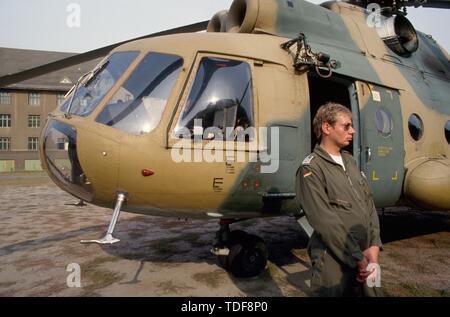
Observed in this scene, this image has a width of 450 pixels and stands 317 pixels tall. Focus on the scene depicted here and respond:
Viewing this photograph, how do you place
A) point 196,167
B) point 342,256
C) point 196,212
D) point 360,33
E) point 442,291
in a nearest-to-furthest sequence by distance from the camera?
point 342,256
point 196,167
point 196,212
point 442,291
point 360,33

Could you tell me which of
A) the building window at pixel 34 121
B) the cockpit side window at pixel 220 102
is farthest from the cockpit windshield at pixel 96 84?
the building window at pixel 34 121

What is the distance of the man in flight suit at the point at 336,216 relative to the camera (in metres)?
2.42

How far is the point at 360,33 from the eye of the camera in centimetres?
626

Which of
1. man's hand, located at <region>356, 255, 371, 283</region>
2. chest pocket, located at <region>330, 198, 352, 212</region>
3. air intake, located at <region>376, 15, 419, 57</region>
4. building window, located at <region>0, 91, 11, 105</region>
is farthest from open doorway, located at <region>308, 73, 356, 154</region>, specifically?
building window, located at <region>0, 91, 11, 105</region>

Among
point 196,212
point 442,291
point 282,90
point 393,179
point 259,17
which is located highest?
point 259,17

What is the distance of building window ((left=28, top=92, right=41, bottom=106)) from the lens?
1698 inches

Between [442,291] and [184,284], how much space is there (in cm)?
340

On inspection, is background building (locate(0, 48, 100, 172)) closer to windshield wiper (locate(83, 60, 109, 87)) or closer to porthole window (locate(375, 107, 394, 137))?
windshield wiper (locate(83, 60, 109, 87))

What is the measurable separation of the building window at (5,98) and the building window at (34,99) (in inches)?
87.3

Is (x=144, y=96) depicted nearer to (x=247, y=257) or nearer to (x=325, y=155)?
(x=325, y=155)

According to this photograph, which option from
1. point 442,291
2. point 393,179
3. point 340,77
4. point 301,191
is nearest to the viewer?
point 301,191

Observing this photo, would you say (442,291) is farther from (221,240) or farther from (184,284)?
(184,284)

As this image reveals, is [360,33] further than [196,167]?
Yes

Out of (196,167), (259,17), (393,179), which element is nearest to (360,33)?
(259,17)
